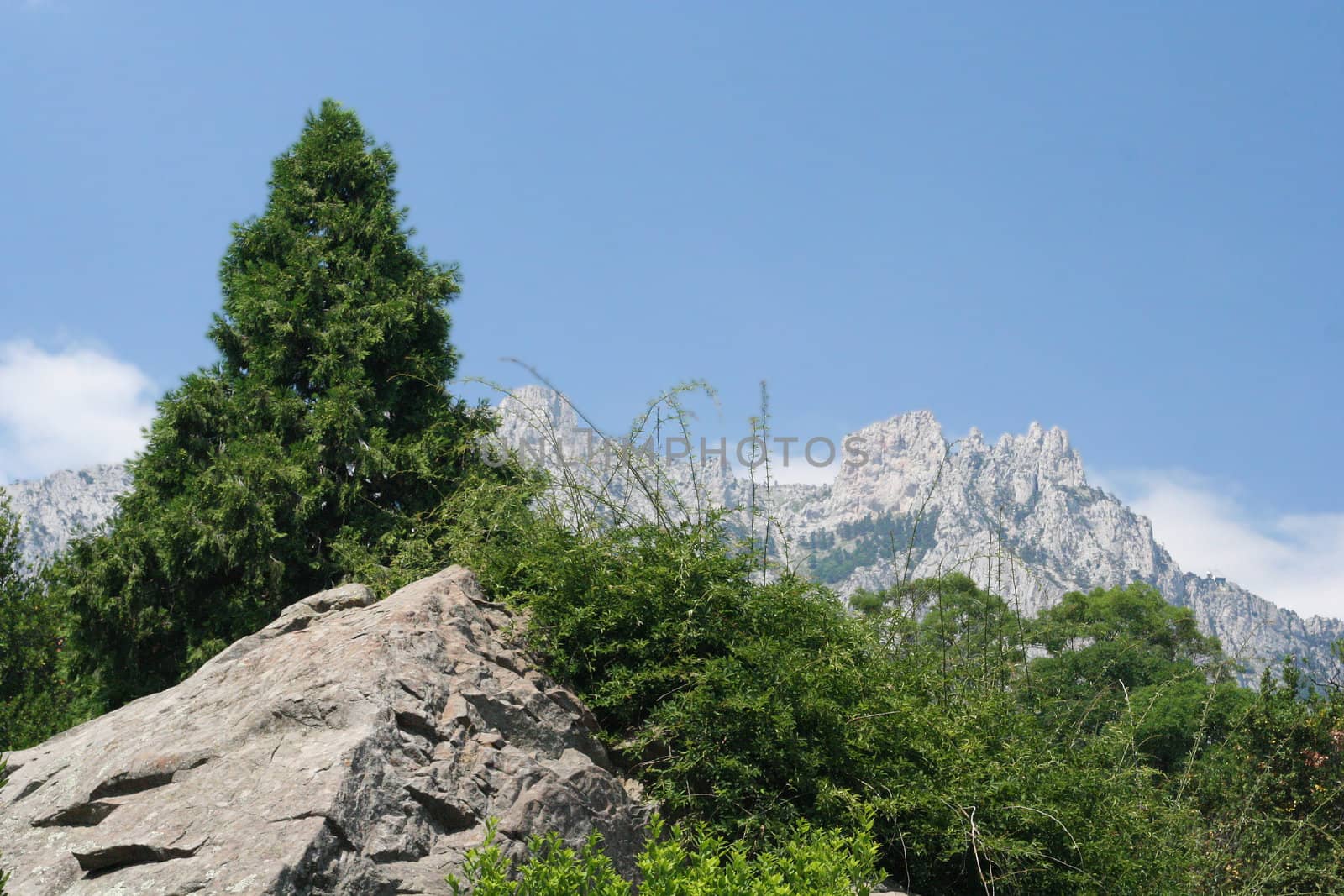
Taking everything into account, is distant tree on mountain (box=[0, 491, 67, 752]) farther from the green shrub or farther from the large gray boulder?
the large gray boulder

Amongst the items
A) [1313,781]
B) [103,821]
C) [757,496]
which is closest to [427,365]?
[757,496]

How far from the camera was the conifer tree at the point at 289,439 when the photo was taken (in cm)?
909

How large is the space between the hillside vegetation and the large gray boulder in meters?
0.26

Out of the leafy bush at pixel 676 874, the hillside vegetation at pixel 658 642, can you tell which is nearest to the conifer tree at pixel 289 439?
the hillside vegetation at pixel 658 642

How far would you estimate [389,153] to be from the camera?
11.2 m

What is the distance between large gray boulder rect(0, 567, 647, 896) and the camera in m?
3.11

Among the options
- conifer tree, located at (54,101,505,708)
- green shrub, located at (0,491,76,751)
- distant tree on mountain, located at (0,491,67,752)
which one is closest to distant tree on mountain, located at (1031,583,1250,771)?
conifer tree, located at (54,101,505,708)

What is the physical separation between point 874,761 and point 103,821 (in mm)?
3163

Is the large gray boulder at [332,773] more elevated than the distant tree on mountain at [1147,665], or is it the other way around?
the distant tree on mountain at [1147,665]

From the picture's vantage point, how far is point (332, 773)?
3.26 metres

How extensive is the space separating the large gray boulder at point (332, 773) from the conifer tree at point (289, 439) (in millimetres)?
4212

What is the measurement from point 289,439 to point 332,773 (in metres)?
7.28

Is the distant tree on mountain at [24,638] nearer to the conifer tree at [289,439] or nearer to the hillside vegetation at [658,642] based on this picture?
the hillside vegetation at [658,642]

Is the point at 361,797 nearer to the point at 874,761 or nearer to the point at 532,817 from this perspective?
the point at 532,817
